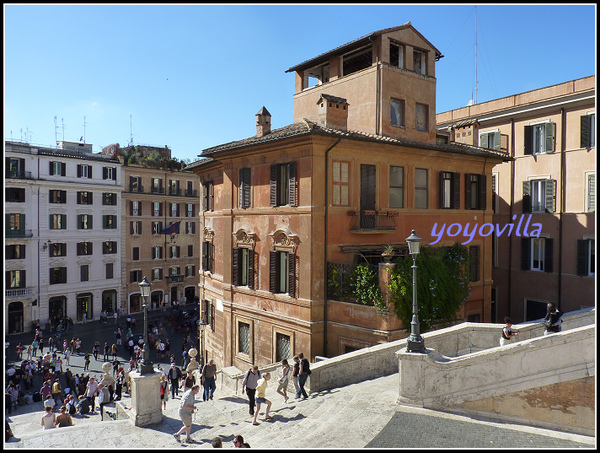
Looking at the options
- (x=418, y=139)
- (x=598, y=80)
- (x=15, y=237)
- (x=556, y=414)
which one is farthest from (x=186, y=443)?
(x=15, y=237)

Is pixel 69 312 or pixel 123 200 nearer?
pixel 69 312

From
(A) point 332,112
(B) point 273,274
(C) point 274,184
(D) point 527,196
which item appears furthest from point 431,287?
(D) point 527,196

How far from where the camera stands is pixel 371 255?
61.8 feet

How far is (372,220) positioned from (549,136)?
13.8 m

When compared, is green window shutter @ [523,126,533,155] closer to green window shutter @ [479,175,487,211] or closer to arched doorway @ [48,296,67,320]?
green window shutter @ [479,175,487,211]

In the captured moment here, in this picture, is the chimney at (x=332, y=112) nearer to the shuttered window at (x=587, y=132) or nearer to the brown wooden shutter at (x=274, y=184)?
the brown wooden shutter at (x=274, y=184)

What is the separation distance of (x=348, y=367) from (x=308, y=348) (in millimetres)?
3334

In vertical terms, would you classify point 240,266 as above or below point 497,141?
below

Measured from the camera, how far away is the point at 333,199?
17.7m

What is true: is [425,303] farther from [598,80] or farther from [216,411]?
[598,80]

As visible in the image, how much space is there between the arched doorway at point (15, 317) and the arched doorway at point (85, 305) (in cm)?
495

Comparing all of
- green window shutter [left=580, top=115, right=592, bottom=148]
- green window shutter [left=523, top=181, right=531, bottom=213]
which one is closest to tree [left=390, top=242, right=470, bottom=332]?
green window shutter [left=523, top=181, right=531, bottom=213]

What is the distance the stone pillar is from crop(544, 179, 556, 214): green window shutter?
22.6m

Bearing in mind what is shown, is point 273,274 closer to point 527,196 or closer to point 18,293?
point 527,196
